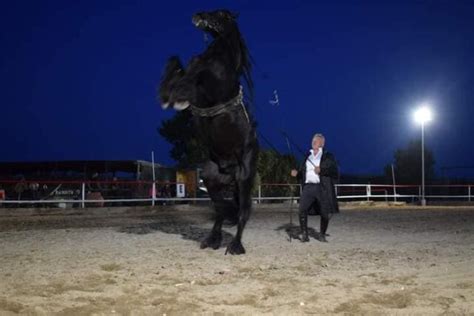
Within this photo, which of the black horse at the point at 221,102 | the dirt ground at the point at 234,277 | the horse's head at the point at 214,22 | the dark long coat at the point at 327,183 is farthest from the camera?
the dark long coat at the point at 327,183

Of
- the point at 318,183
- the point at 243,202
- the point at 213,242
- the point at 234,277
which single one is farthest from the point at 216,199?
the point at 234,277

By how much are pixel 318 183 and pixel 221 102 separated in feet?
8.79

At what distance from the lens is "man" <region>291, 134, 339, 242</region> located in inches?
346

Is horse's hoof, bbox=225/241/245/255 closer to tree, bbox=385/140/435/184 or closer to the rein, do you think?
the rein

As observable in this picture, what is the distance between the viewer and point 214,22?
702 centimetres

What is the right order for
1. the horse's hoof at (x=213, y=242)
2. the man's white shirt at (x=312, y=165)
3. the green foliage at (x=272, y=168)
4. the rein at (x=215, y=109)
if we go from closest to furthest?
the rein at (x=215, y=109)
the horse's hoof at (x=213, y=242)
the man's white shirt at (x=312, y=165)
the green foliage at (x=272, y=168)

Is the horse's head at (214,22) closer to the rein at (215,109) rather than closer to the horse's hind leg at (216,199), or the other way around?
the rein at (215,109)

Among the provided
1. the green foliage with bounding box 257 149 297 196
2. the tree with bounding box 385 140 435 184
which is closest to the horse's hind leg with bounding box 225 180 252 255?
the green foliage with bounding box 257 149 297 196

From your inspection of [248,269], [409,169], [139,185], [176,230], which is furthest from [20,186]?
[409,169]

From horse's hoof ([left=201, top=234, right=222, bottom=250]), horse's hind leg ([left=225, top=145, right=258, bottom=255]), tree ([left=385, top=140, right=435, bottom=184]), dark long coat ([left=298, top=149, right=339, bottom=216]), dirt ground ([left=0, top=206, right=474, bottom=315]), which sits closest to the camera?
dirt ground ([left=0, top=206, right=474, bottom=315])

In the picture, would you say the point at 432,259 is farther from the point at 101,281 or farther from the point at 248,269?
the point at 101,281

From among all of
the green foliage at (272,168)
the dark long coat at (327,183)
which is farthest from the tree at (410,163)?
the dark long coat at (327,183)

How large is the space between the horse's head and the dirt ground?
2.92 metres

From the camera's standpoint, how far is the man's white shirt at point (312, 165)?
349 inches
